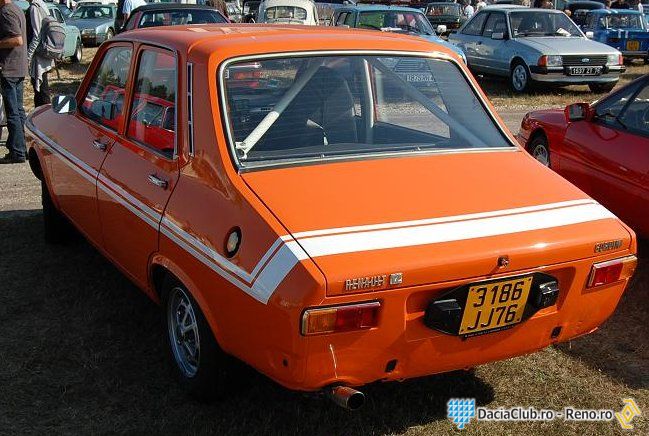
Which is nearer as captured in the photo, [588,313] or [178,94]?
[588,313]

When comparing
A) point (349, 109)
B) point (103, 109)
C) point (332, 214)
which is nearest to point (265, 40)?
point (349, 109)

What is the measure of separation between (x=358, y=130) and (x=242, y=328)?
132cm

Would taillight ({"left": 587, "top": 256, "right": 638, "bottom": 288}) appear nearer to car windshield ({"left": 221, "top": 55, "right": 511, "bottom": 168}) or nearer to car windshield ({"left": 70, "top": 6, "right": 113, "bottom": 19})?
car windshield ({"left": 221, "top": 55, "right": 511, "bottom": 168})

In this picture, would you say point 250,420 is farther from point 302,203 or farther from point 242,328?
point 302,203

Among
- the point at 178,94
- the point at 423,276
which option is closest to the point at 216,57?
the point at 178,94

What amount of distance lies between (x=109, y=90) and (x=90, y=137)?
1.07ft

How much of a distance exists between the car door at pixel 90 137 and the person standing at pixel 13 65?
3357 mm

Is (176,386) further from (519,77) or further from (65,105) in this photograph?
(519,77)

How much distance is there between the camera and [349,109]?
3.76 metres

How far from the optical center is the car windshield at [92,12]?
22.4 metres

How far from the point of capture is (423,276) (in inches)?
108

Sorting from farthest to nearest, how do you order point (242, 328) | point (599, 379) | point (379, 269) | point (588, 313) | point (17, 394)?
point (599, 379) < point (17, 394) < point (588, 313) < point (242, 328) < point (379, 269)

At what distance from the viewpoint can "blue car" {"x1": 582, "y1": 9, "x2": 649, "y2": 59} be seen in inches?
758

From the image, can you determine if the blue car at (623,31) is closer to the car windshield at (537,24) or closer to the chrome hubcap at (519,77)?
the car windshield at (537,24)
